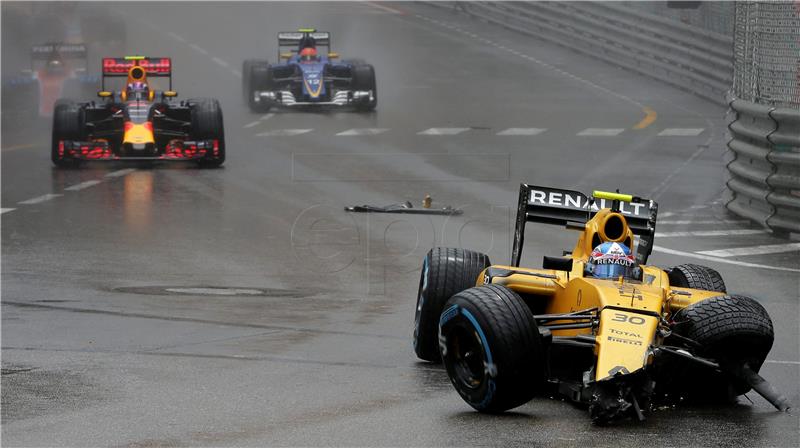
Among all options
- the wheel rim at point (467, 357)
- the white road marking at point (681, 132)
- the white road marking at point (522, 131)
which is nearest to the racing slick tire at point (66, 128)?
the white road marking at point (522, 131)

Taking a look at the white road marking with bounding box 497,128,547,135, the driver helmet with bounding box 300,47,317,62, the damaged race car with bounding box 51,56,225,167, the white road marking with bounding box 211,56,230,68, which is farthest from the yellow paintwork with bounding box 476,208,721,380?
the white road marking with bounding box 211,56,230,68

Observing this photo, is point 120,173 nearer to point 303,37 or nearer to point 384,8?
point 303,37

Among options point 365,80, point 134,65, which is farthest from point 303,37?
point 134,65

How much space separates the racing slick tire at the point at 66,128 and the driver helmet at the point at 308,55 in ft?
32.2

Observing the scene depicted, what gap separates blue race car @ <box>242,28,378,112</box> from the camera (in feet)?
113

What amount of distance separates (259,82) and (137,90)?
867 centimetres

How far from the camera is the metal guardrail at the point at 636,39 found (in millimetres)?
38094

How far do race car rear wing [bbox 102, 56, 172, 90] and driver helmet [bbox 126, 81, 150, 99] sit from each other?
45 cm

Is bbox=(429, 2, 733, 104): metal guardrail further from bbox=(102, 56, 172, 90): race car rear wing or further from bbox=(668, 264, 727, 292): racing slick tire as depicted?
bbox=(668, 264, 727, 292): racing slick tire

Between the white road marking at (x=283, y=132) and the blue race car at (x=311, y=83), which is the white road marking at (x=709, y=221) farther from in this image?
the blue race car at (x=311, y=83)

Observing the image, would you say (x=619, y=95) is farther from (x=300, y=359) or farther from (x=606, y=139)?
(x=300, y=359)

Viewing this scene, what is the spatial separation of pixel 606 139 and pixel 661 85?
36.0ft

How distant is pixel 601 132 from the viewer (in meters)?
31.5

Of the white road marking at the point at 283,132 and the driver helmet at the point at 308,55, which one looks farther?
the driver helmet at the point at 308,55
